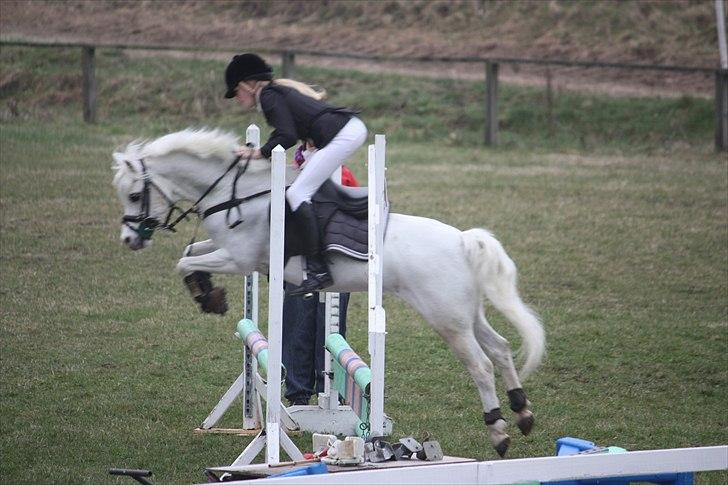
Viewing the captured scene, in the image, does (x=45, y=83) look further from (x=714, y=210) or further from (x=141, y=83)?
(x=714, y=210)

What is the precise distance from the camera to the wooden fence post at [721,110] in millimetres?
15641

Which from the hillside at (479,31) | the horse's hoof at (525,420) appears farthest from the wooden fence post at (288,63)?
the horse's hoof at (525,420)

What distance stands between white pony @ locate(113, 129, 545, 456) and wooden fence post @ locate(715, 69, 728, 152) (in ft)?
37.1

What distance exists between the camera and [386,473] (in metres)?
3.77

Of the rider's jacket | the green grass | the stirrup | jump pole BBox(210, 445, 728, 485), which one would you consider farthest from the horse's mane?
the green grass

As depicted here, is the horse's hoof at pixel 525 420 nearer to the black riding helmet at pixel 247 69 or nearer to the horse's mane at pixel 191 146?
the horse's mane at pixel 191 146

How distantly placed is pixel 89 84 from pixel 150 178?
36.5 ft

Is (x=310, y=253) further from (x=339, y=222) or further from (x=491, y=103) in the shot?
(x=491, y=103)

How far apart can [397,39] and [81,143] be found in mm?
9120

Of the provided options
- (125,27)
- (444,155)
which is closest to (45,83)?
(125,27)

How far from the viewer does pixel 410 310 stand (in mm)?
8852

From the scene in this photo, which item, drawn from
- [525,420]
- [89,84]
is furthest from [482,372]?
[89,84]

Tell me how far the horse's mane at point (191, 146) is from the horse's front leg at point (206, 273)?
0.54m

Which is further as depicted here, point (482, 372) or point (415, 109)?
point (415, 109)
